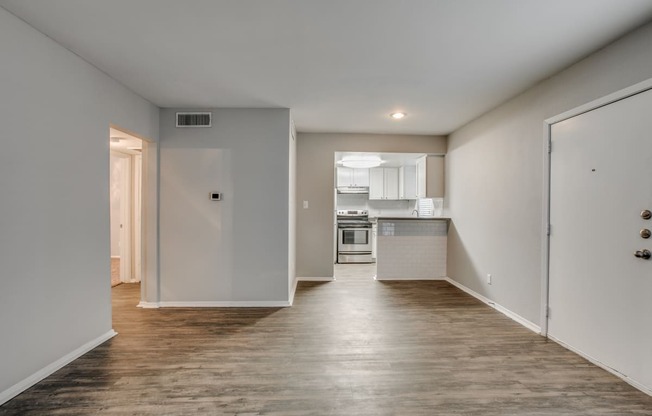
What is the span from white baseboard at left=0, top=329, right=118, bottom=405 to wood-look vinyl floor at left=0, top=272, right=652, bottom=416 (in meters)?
0.04

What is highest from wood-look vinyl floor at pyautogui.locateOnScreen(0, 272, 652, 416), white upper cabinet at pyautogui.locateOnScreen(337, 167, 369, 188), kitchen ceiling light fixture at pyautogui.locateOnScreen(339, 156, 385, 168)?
kitchen ceiling light fixture at pyautogui.locateOnScreen(339, 156, 385, 168)

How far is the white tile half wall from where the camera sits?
5129mm

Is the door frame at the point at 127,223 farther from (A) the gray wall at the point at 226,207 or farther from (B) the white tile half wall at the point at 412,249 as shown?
(B) the white tile half wall at the point at 412,249

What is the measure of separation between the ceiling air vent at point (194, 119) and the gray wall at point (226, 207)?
0.22 feet

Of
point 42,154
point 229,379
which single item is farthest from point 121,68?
point 229,379

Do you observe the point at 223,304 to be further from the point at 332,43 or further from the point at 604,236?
the point at 604,236

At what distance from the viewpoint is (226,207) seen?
3668mm

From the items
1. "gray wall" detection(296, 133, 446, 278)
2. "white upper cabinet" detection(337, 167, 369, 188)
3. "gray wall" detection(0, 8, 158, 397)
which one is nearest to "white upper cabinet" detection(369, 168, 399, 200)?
"white upper cabinet" detection(337, 167, 369, 188)

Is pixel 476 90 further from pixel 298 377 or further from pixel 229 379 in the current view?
pixel 229 379

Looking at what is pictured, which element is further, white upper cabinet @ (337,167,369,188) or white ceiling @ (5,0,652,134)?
white upper cabinet @ (337,167,369,188)

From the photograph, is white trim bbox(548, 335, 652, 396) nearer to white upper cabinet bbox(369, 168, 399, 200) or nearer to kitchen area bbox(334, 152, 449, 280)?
kitchen area bbox(334, 152, 449, 280)

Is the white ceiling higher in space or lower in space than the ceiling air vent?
higher

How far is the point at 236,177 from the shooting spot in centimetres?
367

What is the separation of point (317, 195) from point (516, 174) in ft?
9.09
